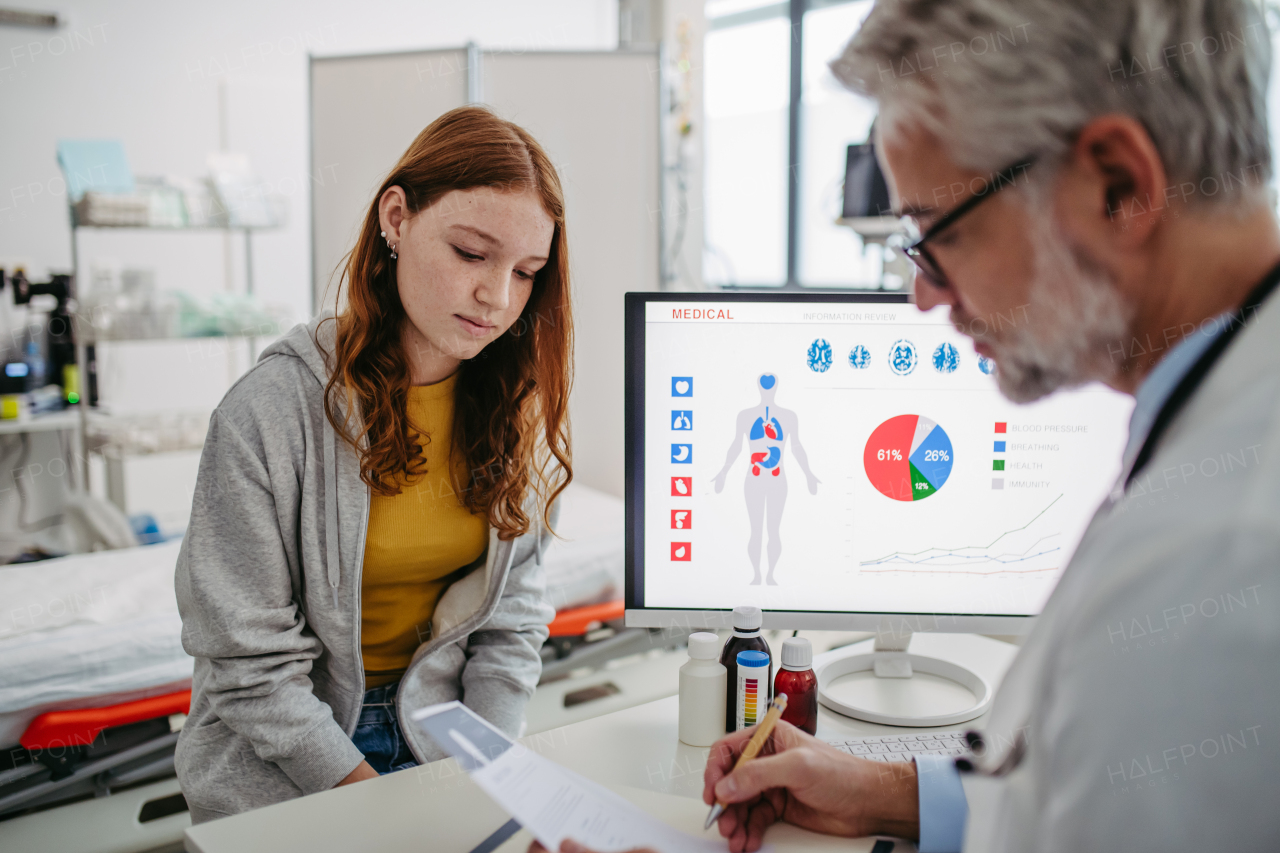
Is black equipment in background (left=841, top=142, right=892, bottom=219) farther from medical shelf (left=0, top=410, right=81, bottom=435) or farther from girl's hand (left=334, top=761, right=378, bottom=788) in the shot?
medical shelf (left=0, top=410, right=81, bottom=435)

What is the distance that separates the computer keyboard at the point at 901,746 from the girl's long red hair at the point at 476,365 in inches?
20.3

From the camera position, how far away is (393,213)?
119 cm

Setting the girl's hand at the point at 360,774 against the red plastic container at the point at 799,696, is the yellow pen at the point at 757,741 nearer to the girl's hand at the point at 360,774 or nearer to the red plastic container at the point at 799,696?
the red plastic container at the point at 799,696

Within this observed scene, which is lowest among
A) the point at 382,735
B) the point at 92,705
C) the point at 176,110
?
the point at 92,705

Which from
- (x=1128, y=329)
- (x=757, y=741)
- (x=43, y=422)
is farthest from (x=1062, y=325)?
(x=43, y=422)

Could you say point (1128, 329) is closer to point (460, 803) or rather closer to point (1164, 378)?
point (1164, 378)

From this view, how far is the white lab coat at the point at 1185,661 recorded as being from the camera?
45 centimetres

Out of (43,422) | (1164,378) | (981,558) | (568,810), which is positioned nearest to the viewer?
(1164,378)

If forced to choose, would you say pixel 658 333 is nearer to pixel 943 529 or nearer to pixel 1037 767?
pixel 943 529

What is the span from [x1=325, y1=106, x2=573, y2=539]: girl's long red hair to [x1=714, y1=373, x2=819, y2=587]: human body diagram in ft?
1.02

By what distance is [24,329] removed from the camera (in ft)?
11.7

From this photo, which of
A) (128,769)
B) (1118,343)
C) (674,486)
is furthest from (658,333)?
(128,769)

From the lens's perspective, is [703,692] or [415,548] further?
[415,548]

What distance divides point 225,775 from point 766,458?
2.52ft
